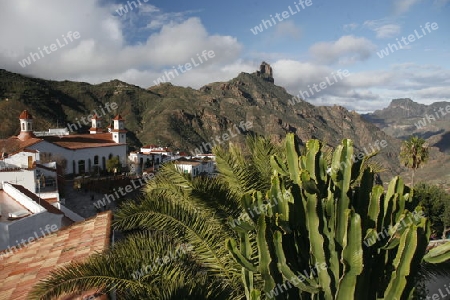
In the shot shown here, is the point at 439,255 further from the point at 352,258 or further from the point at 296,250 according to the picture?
the point at 296,250

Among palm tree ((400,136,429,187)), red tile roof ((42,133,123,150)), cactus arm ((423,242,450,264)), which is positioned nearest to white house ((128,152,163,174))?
red tile roof ((42,133,123,150))

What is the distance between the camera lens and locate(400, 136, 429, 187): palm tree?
89.4ft

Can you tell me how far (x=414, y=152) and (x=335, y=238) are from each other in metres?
27.5

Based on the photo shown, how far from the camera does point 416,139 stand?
27281 mm

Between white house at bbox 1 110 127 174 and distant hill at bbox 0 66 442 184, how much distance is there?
1004 inches

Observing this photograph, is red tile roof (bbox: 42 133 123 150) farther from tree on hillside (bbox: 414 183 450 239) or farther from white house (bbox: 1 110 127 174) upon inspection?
tree on hillside (bbox: 414 183 450 239)

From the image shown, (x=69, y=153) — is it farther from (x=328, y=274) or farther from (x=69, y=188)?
(x=328, y=274)

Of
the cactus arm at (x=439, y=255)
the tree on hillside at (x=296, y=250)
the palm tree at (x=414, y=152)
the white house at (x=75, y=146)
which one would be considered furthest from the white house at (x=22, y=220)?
the palm tree at (x=414, y=152)

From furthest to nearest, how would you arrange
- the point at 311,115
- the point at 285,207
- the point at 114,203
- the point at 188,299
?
the point at 311,115 < the point at 114,203 < the point at 285,207 < the point at 188,299

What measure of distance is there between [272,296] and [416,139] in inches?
1095

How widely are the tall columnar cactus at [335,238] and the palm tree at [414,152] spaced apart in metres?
26.1

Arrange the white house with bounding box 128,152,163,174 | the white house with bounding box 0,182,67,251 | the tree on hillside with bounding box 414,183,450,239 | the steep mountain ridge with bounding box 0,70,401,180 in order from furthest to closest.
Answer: the steep mountain ridge with bounding box 0,70,401,180 → the white house with bounding box 128,152,163,174 → the tree on hillside with bounding box 414,183,450,239 → the white house with bounding box 0,182,67,251

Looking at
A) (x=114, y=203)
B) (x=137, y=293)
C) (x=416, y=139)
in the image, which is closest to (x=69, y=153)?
(x=114, y=203)

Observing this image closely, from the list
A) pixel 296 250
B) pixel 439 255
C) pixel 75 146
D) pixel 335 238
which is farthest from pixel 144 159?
pixel 439 255
